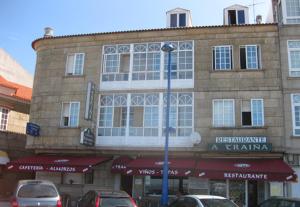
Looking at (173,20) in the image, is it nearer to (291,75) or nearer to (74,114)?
(291,75)

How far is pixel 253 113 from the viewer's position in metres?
19.8

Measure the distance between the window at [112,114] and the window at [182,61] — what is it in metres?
2.84

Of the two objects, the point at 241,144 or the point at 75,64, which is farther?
the point at 75,64

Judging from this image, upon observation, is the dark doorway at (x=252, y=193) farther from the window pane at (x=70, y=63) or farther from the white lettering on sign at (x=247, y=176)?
the window pane at (x=70, y=63)

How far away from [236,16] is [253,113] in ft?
20.9

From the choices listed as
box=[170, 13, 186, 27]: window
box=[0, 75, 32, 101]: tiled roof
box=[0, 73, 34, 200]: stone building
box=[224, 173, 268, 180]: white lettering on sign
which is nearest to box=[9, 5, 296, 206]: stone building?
box=[224, 173, 268, 180]: white lettering on sign

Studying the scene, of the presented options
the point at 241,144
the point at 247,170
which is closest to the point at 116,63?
the point at 241,144

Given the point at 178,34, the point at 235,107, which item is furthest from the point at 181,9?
the point at 235,107

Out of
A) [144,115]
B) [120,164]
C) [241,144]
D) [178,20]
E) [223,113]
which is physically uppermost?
[178,20]

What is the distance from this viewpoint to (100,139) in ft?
69.3

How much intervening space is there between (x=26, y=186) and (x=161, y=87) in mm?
9821

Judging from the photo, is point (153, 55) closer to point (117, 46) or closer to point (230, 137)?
point (117, 46)

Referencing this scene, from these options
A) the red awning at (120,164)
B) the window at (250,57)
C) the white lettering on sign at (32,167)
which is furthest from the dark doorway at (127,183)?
the window at (250,57)

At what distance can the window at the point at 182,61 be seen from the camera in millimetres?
21062
